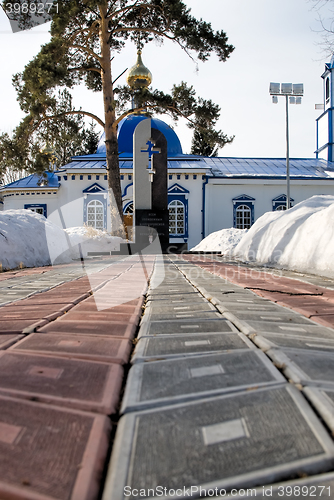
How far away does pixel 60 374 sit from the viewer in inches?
42.5

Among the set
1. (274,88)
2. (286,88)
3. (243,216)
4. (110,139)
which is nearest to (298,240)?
(110,139)

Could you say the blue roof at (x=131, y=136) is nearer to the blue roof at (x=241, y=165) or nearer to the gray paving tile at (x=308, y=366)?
the blue roof at (x=241, y=165)

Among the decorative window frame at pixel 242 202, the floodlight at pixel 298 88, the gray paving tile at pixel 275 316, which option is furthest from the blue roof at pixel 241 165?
the gray paving tile at pixel 275 316

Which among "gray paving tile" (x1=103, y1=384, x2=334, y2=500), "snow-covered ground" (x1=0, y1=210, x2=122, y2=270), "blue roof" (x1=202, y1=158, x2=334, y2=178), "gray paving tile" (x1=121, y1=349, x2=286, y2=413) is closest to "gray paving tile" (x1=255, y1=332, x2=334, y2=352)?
"gray paving tile" (x1=121, y1=349, x2=286, y2=413)

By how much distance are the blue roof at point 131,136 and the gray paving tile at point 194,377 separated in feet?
71.2

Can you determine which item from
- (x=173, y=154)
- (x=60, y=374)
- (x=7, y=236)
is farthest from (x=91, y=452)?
(x=173, y=154)

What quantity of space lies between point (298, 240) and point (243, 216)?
53.2 ft

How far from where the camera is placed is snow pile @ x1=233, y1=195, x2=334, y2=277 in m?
4.39

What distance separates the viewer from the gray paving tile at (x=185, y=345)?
128 cm

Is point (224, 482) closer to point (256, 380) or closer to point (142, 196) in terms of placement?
point (256, 380)

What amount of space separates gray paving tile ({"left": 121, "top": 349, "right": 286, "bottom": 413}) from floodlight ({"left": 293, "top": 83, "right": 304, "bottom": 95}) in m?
22.6

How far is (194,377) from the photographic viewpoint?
1.07 meters

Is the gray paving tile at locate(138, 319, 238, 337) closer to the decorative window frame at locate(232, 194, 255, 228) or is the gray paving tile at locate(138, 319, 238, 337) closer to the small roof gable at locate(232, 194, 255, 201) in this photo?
the decorative window frame at locate(232, 194, 255, 228)

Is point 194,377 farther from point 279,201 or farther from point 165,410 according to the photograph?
point 279,201
